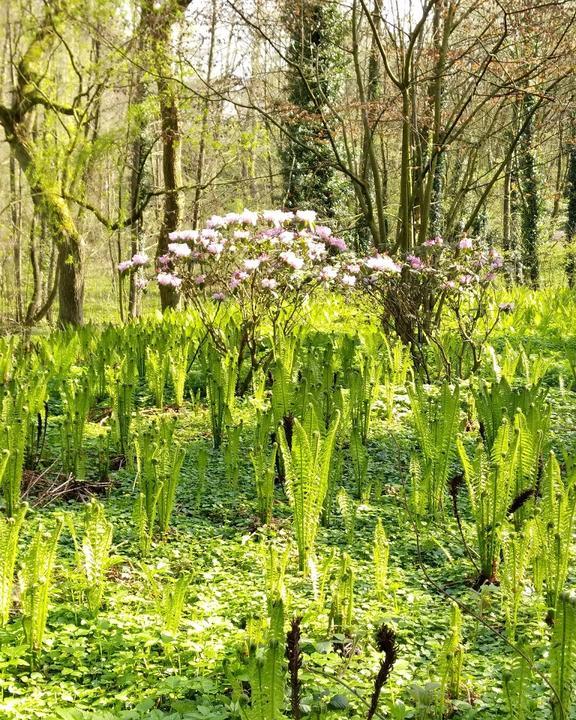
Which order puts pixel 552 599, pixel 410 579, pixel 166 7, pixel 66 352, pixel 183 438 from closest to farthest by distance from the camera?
pixel 552 599 → pixel 410 579 → pixel 183 438 → pixel 66 352 → pixel 166 7

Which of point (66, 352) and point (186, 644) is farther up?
point (66, 352)

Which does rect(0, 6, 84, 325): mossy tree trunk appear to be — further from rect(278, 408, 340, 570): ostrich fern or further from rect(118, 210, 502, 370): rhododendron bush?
rect(278, 408, 340, 570): ostrich fern

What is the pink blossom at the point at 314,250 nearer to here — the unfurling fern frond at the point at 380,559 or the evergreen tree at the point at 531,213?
the unfurling fern frond at the point at 380,559

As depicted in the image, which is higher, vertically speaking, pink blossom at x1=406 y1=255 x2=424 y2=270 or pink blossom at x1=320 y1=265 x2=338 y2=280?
pink blossom at x1=406 y1=255 x2=424 y2=270

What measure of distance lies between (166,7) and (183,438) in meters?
7.18

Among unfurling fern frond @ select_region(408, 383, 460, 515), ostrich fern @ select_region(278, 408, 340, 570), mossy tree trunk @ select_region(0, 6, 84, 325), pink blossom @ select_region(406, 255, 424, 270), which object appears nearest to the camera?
→ ostrich fern @ select_region(278, 408, 340, 570)

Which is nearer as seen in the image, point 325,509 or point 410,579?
point 410,579

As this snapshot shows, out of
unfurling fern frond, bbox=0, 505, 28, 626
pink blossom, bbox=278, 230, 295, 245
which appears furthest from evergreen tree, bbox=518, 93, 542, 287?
unfurling fern frond, bbox=0, 505, 28, 626

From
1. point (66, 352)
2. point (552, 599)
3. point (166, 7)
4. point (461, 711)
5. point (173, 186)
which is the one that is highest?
point (166, 7)

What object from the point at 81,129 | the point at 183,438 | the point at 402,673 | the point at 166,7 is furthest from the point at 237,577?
the point at 81,129

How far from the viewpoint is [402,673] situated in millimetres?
1690

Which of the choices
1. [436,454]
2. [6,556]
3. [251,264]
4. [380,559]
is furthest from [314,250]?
[6,556]

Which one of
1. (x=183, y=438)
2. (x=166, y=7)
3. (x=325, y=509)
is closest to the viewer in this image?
(x=325, y=509)

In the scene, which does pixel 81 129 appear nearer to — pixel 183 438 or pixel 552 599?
pixel 183 438
